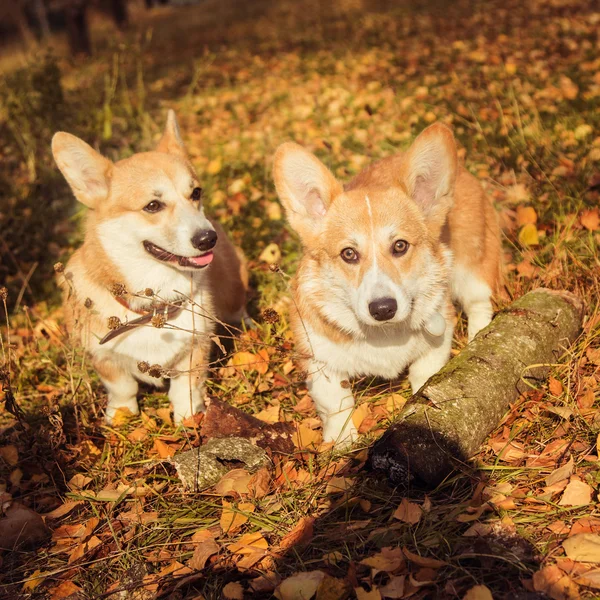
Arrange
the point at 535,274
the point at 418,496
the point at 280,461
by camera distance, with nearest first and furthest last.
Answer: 1. the point at 418,496
2. the point at 280,461
3. the point at 535,274

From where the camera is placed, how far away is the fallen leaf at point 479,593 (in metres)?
1.82

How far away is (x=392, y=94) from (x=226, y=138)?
1662 mm

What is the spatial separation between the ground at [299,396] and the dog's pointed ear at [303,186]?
49 centimetres

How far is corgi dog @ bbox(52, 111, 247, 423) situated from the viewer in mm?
3102

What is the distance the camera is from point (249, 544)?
7.55 ft

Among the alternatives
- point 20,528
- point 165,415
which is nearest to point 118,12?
point 165,415

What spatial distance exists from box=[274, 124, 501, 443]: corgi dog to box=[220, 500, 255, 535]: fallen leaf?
53 centimetres

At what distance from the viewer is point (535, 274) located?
135 inches

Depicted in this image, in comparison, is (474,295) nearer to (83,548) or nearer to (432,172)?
(432,172)

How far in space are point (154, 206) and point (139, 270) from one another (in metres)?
0.34

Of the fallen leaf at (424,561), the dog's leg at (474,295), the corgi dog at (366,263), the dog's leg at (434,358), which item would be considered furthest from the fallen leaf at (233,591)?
the dog's leg at (474,295)

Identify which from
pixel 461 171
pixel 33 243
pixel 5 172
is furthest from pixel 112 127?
pixel 461 171

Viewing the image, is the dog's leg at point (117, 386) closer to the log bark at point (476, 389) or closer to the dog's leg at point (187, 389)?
the dog's leg at point (187, 389)

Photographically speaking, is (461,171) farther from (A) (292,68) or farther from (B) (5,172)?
(A) (292,68)
